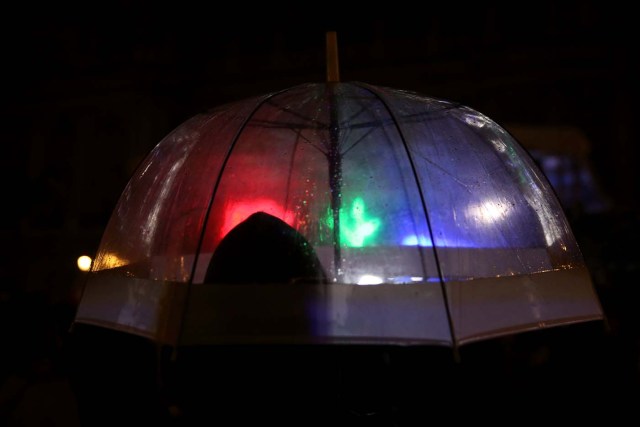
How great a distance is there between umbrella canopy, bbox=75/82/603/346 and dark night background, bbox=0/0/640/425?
5578 millimetres

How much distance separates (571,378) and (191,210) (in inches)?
154

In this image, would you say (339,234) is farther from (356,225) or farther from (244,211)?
→ (244,211)

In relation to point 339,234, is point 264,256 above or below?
below

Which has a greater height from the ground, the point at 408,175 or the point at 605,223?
the point at 605,223

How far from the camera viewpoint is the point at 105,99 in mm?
10195

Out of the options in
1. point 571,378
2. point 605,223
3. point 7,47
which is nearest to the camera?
point 571,378

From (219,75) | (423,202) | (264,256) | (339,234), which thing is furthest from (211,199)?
(219,75)

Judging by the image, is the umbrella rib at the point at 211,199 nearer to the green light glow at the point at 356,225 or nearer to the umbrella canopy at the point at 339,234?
the umbrella canopy at the point at 339,234

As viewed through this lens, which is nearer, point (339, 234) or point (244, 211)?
point (339, 234)

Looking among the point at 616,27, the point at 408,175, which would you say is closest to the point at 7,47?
the point at 616,27

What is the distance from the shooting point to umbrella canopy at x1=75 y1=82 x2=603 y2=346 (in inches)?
78.3

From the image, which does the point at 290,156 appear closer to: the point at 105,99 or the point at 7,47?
the point at 105,99

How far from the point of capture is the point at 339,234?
2230 millimetres

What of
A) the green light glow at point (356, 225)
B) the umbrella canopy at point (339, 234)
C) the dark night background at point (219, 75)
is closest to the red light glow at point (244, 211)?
the umbrella canopy at point (339, 234)
